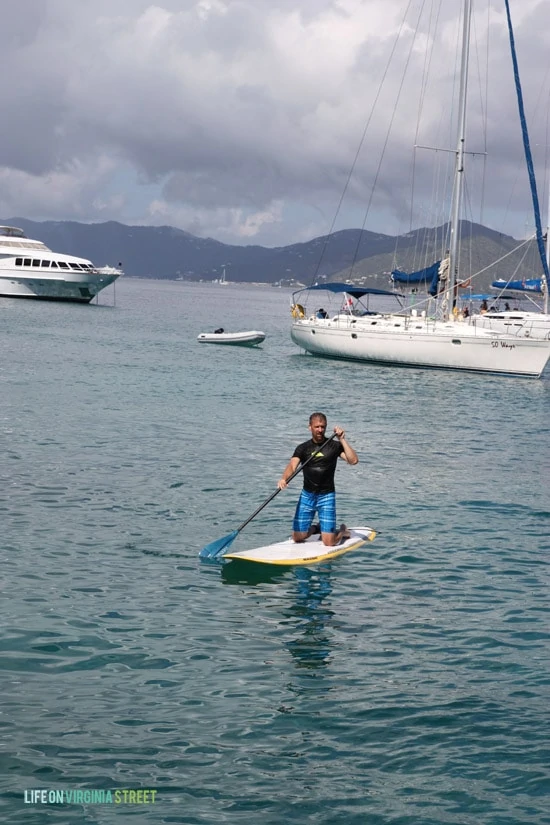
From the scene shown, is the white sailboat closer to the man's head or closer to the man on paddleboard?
the man on paddleboard

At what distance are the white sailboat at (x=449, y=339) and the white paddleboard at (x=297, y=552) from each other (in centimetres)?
3111

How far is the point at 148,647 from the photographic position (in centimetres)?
970

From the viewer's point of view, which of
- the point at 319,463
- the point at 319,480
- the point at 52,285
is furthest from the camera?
the point at 52,285

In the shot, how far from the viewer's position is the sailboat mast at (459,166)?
4453cm

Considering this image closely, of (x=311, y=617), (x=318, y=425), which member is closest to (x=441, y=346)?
(x=318, y=425)

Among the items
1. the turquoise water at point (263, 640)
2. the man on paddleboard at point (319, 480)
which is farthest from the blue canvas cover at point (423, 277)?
the man on paddleboard at point (319, 480)

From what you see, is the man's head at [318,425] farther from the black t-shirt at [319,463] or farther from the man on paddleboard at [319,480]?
the black t-shirt at [319,463]

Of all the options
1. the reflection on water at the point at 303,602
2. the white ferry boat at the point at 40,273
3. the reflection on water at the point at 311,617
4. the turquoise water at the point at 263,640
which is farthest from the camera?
the white ferry boat at the point at 40,273

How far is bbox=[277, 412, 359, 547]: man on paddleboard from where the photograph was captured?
1291cm

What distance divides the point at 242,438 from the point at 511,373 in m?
23.5

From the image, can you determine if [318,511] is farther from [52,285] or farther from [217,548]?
[52,285]

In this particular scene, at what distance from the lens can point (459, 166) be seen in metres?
45.8

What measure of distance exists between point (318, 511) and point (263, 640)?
3695mm

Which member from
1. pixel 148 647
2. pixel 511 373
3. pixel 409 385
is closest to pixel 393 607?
pixel 148 647
